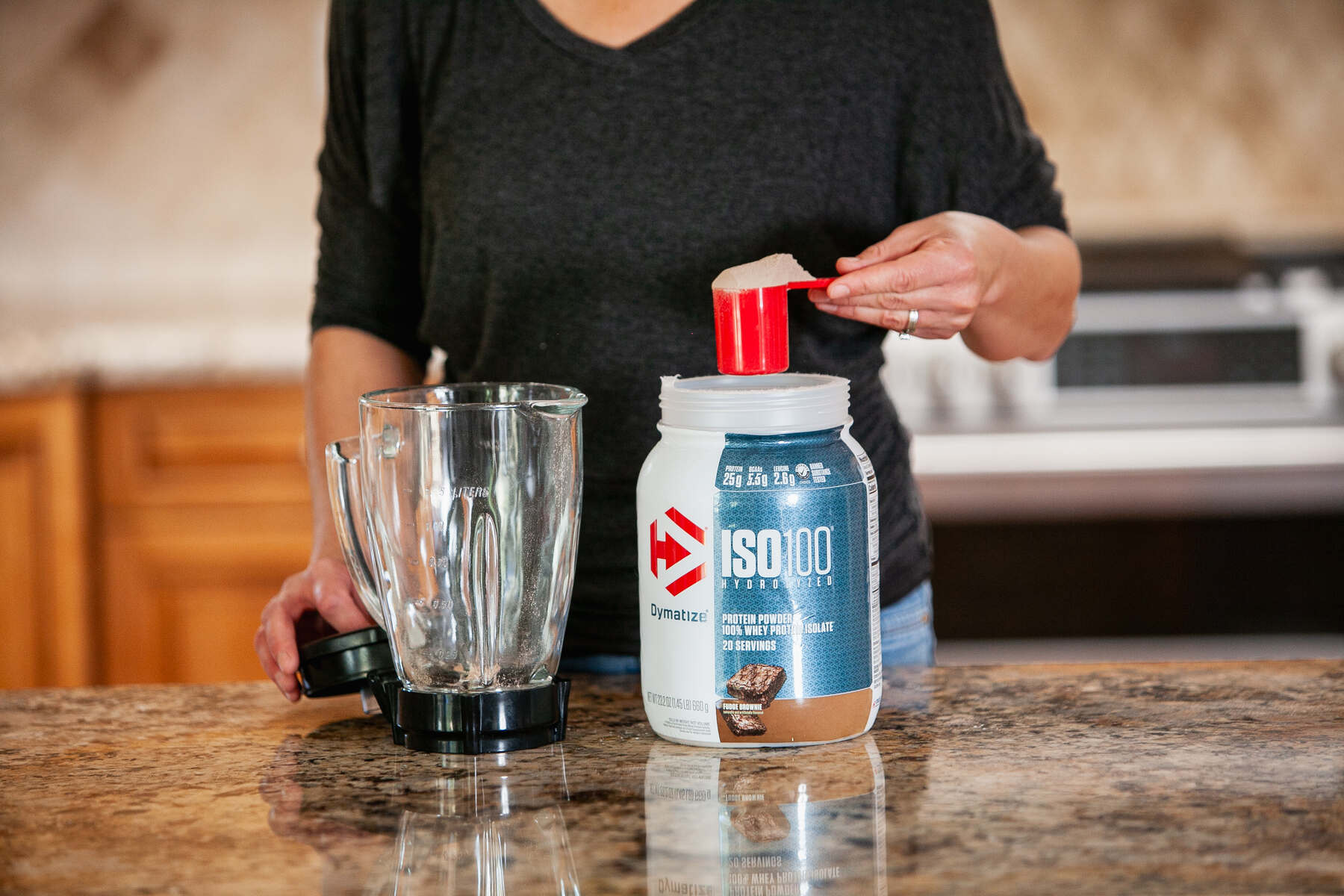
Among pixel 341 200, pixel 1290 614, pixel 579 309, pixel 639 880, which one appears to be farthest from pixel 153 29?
pixel 639 880

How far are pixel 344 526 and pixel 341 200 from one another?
0.41 m

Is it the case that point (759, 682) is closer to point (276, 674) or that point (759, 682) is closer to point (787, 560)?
point (787, 560)

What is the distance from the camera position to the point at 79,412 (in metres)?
2.07

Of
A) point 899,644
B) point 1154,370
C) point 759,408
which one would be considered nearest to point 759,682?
point 759,408

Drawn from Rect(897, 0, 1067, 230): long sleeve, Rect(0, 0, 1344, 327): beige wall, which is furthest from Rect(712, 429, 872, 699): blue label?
Rect(0, 0, 1344, 327): beige wall

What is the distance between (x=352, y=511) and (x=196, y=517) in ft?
5.10

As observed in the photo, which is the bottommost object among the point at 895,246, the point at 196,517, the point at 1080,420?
the point at 196,517

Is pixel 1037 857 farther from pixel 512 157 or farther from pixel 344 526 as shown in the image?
pixel 512 157

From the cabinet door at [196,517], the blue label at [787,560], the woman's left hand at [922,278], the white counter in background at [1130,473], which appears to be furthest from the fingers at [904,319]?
the cabinet door at [196,517]

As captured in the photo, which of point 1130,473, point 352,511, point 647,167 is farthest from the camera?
point 1130,473

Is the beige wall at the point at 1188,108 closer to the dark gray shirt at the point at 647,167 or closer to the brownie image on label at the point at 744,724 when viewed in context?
the dark gray shirt at the point at 647,167

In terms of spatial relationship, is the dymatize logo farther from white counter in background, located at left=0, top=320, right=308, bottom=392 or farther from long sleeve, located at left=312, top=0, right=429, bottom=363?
white counter in background, located at left=0, top=320, right=308, bottom=392

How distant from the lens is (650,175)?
0.92m

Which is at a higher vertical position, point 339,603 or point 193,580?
point 339,603
